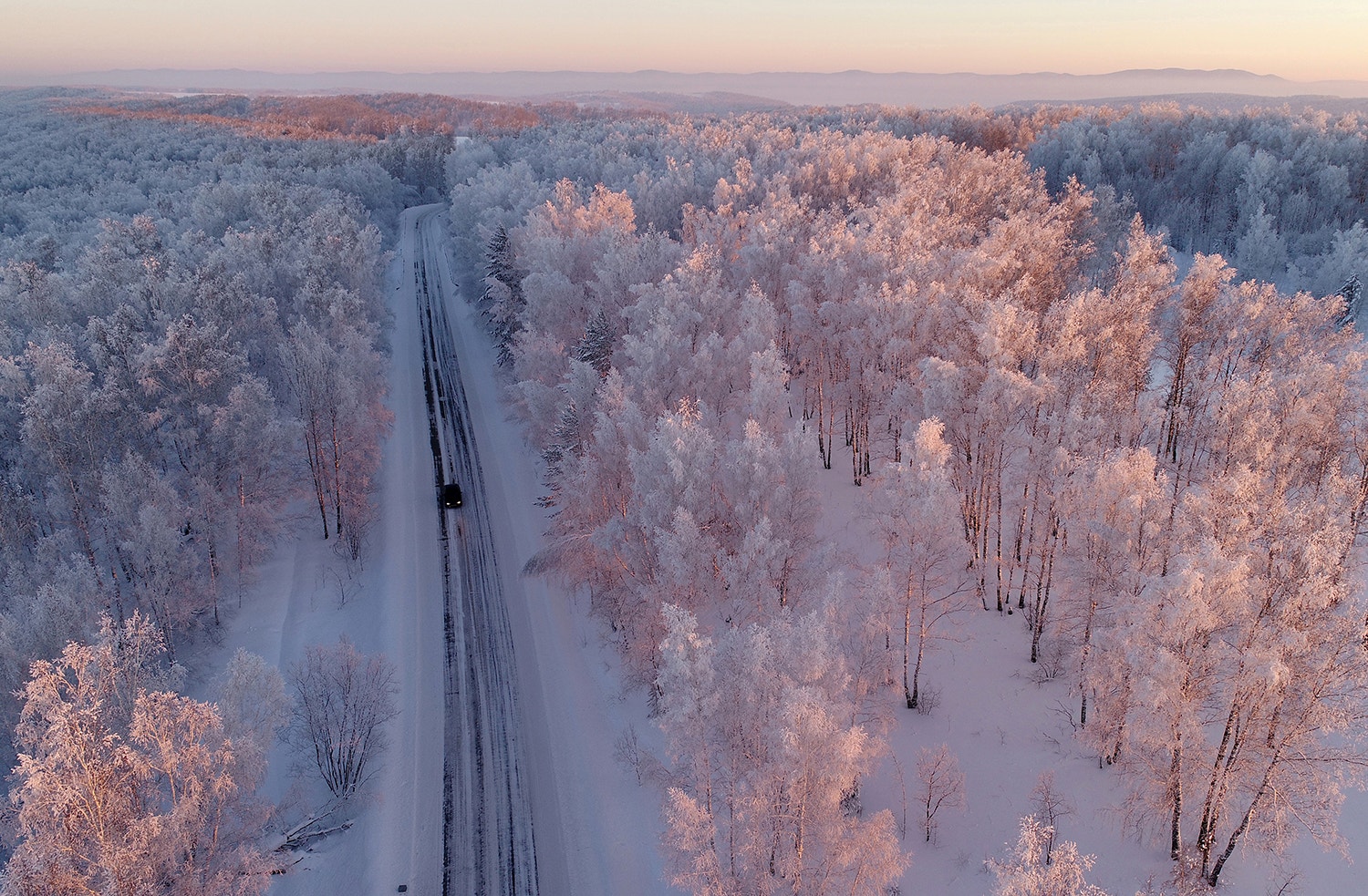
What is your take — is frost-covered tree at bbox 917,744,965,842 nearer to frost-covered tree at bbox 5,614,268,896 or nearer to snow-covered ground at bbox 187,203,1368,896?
snow-covered ground at bbox 187,203,1368,896

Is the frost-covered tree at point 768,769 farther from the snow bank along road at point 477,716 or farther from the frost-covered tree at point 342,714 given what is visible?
the frost-covered tree at point 342,714

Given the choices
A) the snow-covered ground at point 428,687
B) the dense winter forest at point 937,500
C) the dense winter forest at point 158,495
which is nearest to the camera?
the dense winter forest at point 158,495

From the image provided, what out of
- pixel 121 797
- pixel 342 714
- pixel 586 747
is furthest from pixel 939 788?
pixel 121 797

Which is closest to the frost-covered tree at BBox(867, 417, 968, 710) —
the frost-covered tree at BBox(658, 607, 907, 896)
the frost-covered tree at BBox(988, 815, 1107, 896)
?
the frost-covered tree at BBox(658, 607, 907, 896)

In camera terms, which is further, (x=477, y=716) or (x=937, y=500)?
(x=477, y=716)

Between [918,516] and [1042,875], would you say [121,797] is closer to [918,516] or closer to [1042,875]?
[1042,875]

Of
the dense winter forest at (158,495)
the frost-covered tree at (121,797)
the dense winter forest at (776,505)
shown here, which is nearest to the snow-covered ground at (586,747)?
the dense winter forest at (776,505)

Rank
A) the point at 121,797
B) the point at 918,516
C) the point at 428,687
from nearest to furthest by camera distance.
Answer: the point at 121,797
the point at 918,516
the point at 428,687
